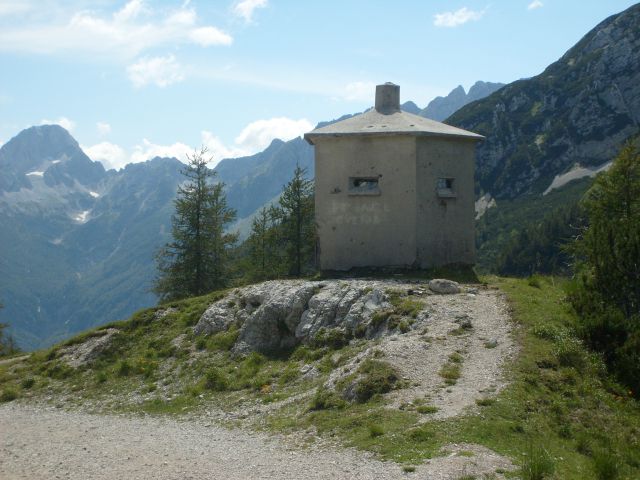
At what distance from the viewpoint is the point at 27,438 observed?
15.8 m

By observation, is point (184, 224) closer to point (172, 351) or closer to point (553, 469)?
point (172, 351)

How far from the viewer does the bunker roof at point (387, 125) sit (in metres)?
23.3

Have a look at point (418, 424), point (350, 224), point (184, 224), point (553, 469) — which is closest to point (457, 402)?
point (418, 424)

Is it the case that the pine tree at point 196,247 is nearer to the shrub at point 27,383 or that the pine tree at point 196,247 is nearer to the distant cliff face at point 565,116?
the shrub at point 27,383

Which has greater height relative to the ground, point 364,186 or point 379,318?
point 364,186

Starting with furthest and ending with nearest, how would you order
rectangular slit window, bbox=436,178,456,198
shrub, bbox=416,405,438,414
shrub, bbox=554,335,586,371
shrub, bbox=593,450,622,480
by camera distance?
rectangular slit window, bbox=436,178,456,198, shrub, bbox=554,335,586,371, shrub, bbox=416,405,438,414, shrub, bbox=593,450,622,480

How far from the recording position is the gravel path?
1082 centimetres

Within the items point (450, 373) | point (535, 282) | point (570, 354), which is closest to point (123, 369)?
point (450, 373)

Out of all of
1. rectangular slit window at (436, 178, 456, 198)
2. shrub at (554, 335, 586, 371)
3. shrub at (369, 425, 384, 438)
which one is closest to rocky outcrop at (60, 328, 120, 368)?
rectangular slit window at (436, 178, 456, 198)

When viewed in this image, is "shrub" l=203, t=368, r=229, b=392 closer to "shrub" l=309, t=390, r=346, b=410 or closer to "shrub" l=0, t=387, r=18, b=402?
"shrub" l=309, t=390, r=346, b=410

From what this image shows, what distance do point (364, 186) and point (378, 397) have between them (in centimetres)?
1105

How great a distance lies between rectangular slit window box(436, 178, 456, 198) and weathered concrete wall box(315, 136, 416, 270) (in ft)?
3.97

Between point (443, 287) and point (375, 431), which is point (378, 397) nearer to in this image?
point (375, 431)

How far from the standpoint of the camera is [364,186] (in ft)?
78.3
